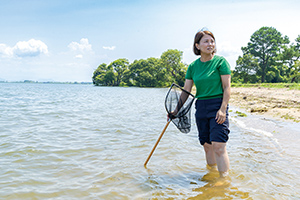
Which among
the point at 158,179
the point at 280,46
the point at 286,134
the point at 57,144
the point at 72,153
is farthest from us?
the point at 280,46

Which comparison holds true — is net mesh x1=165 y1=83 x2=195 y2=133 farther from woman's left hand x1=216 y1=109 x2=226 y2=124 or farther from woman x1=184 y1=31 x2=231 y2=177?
woman's left hand x1=216 y1=109 x2=226 y2=124

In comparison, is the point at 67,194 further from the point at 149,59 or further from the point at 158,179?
the point at 149,59

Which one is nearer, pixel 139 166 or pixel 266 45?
pixel 139 166

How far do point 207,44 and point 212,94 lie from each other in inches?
27.7

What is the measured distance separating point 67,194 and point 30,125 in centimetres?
652

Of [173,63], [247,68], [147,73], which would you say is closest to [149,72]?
[147,73]

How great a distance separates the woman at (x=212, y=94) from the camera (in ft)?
10.5

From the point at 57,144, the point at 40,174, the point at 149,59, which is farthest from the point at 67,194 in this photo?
the point at 149,59

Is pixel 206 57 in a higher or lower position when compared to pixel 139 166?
higher

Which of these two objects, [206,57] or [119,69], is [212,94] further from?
[119,69]

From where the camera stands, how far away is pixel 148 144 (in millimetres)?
6250

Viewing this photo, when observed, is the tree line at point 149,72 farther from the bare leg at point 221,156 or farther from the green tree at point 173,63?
the bare leg at point 221,156

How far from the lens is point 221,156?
332 cm

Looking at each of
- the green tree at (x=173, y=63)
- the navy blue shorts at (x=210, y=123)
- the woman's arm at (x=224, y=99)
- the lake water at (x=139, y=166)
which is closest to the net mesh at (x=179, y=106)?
the navy blue shorts at (x=210, y=123)
